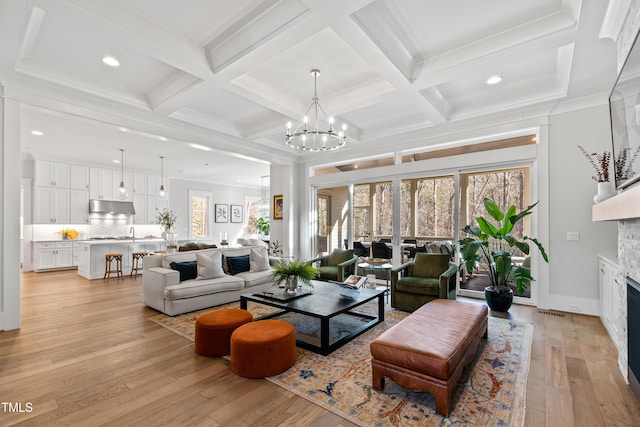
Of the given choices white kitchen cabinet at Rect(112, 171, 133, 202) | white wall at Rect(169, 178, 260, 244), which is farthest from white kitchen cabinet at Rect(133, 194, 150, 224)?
white wall at Rect(169, 178, 260, 244)

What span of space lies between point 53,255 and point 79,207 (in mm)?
1421

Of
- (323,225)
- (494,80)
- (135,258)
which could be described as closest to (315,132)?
(494,80)

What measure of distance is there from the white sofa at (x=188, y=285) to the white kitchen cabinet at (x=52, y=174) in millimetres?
5748

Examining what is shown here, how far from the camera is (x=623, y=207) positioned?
2.07 meters

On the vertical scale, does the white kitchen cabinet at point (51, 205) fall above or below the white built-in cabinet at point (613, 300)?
above

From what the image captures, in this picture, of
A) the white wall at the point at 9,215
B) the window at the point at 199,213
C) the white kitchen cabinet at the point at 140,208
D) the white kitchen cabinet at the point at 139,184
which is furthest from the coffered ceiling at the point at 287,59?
the window at the point at 199,213

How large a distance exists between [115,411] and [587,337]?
458 cm

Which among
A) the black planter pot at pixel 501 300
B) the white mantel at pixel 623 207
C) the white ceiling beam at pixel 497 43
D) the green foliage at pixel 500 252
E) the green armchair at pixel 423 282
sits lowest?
the black planter pot at pixel 501 300

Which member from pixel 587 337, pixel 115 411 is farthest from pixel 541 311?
pixel 115 411

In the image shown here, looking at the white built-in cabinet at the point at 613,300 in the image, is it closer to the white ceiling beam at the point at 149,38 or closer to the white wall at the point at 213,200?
the white ceiling beam at the point at 149,38

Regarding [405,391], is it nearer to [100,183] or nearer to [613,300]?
[613,300]

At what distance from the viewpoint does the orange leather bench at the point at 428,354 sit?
2.01 m

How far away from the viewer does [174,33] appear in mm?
2973

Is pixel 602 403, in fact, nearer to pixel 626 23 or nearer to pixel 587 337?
pixel 587 337
